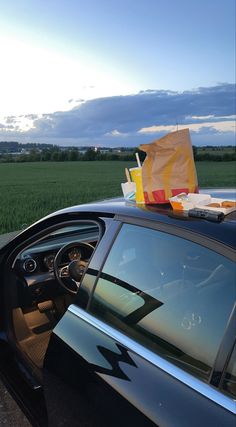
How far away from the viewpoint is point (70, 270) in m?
2.67

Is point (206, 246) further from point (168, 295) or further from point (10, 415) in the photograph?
point (10, 415)

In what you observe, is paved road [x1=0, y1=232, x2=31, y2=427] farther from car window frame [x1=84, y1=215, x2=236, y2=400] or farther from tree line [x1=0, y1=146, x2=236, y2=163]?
tree line [x1=0, y1=146, x2=236, y2=163]

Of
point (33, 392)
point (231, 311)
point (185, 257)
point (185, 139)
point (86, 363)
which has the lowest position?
point (33, 392)

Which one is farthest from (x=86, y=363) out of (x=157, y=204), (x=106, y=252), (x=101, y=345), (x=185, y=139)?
(x=185, y=139)

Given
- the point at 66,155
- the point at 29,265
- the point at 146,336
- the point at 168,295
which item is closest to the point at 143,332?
the point at 146,336

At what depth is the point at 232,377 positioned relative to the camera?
1.37 metres

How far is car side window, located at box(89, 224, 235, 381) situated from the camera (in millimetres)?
1504

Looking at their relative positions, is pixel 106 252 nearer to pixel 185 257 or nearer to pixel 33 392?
pixel 185 257

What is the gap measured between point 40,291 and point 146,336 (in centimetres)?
145

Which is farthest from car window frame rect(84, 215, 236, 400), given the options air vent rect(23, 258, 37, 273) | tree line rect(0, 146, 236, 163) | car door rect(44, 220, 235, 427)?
tree line rect(0, 146, 236, 163)

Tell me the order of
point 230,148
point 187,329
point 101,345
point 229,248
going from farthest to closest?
point 230,148 → point 101,345 → point 187,329 → point 229,248

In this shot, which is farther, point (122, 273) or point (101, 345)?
point (122, 273)

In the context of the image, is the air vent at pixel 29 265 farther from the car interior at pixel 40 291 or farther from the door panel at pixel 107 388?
the door panel at pixel 107 388

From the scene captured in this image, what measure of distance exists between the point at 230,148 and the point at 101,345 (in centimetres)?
8638
